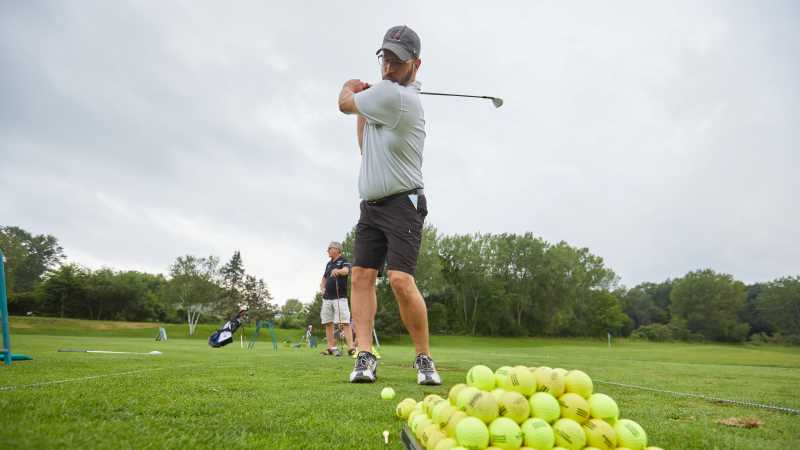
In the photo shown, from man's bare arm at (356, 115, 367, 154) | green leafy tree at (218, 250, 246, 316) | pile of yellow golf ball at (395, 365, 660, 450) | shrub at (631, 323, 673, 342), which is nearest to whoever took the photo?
pile of yellow golf ball at (395, 365, 660, 450)

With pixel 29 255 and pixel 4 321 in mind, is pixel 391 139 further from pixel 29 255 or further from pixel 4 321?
pixel 29 255

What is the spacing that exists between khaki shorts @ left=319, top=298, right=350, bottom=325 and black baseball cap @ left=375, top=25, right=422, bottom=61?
24.4 ft

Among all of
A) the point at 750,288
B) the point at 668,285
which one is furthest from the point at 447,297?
the point at 750,288

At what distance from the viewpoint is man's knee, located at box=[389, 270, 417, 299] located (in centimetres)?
385

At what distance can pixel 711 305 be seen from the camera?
249 feet

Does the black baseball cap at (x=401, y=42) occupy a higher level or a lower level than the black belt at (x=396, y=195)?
higher

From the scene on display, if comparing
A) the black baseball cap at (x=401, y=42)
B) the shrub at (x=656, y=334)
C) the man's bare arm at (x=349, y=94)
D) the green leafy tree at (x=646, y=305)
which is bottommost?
the shrub at (x=656, y=334)

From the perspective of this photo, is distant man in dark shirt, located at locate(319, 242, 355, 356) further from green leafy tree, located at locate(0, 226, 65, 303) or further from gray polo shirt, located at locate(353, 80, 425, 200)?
green leafy tree, located at locate(0, 226, 65, 303)

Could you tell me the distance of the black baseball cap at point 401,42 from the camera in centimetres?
390

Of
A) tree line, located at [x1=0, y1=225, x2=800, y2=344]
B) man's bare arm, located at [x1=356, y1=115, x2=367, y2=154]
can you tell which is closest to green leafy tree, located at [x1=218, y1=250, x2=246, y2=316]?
tree line, located at [x1=0, y1=225, x2=800, y2=344]

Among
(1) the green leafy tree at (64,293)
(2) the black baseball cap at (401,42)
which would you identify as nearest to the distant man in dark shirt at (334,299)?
(2) the black baseball cap at (401,42)

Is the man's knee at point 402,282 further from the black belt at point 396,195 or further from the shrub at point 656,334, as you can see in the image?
the shrub at point 656,334

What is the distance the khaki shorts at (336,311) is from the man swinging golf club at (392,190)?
642cm

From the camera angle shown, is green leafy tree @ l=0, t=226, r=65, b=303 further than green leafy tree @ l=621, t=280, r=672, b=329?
No
